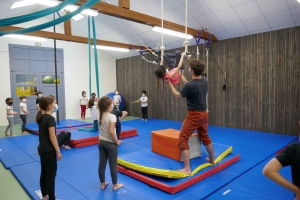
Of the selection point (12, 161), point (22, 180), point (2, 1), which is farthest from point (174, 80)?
point (2, 1)

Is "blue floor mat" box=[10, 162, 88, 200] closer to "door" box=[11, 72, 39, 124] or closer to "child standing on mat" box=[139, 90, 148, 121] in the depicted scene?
"child standing on mat" box=[139, 90, 148, 121]

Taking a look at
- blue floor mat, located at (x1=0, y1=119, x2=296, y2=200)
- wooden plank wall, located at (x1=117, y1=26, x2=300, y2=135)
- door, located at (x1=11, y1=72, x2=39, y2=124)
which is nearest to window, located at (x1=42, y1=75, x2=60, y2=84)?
door, located at (x1=11, y1=72, x2=39, y2=124)

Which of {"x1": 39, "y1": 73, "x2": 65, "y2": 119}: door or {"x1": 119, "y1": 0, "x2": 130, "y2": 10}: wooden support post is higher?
{"x1": 119, "y1": 0, "x2": 130, "y2": 10}: wooden support post

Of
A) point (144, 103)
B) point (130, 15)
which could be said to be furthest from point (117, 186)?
point (144, 103)

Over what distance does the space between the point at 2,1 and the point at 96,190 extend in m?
6.43

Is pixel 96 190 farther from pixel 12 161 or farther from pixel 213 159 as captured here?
pixel 12 161

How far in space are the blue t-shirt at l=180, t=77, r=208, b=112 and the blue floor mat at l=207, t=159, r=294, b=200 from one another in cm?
122

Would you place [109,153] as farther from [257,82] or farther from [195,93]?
[257,82]

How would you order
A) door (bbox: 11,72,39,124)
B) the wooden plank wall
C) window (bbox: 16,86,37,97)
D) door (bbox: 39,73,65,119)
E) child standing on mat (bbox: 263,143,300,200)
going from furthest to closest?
1. door (bbox: 39,73,65,119)
2. window (bbox: 16,86,37,97)
3. door (bbox: 11,72,39,124)
4. the wooden plank wall
5. child standing on mat (bbox: 263,143,300,200)

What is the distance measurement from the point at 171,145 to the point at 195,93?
111 cm

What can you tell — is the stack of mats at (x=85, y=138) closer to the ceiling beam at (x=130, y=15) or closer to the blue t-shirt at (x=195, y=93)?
the ceiling beam at (x=130, y=15)

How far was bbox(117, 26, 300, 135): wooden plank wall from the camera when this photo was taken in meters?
6.45

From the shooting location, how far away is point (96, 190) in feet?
10.4

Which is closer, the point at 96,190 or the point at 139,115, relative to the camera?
the point at 96,190
